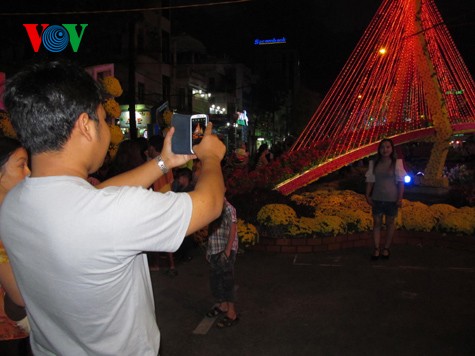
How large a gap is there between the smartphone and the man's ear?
384mm

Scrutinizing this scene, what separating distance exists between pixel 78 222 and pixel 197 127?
633 millimetres

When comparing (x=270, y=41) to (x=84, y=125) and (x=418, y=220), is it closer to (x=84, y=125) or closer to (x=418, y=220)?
(x=418, y=220)

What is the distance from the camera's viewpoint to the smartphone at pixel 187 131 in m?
1.65

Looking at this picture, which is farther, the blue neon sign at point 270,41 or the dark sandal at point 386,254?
the blue neon sign at point 270,41

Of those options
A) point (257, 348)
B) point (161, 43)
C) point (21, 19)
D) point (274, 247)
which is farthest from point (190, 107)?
point (257, 348)

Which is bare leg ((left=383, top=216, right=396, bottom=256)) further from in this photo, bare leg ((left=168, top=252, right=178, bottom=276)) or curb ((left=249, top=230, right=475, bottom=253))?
bare leg ((left=168, top=252, right=178, bottom=276))

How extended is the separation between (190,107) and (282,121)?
30.5 meters

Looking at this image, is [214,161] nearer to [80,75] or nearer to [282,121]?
[80,75]

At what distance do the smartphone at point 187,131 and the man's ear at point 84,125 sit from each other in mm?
384

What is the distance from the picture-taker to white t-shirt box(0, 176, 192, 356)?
1.24 meters

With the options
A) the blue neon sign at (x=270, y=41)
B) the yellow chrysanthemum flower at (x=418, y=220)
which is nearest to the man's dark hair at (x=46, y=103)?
the yellow chrysanthemum flower at (x=418, y=220)
